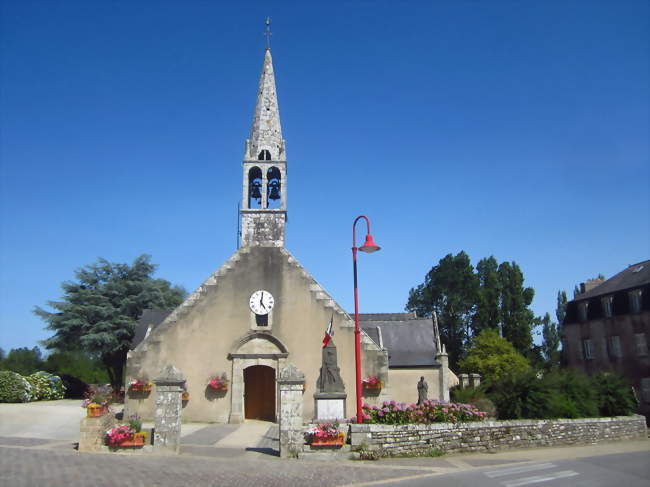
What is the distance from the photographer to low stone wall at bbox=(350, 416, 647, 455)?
10922mm

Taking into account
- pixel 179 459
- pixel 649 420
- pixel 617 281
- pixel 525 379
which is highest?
pixel 617 281

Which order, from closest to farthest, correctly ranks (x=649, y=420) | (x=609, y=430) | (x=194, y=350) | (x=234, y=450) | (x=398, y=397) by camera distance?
(x=234, y=450) < (x=609, y=430) < (x=194, y=350) < (x=398, y=397) < (x=649, y=420)

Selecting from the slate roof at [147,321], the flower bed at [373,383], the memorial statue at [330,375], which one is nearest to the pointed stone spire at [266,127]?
the memorial statue at [330,375]

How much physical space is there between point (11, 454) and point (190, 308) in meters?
7.93

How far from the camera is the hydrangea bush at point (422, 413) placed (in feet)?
38.1

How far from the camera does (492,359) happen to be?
3453 cm

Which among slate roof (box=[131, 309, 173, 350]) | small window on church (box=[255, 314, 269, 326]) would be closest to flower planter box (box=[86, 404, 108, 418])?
small window on church (box=[255, 314, 269, 326])

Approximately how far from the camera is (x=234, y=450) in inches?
462

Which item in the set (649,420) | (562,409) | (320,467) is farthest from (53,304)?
(649,420)

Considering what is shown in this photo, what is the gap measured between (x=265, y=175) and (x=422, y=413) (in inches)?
470

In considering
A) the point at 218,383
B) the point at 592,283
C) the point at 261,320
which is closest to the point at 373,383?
the point at 261,320

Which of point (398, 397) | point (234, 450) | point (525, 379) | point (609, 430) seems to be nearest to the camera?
point (234, 450)

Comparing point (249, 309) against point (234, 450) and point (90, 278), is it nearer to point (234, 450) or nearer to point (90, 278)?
point (234, 450)

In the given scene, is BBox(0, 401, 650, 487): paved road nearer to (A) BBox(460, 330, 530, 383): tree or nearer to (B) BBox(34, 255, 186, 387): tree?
(B) BBox(34, 255, 186, 387): tree
